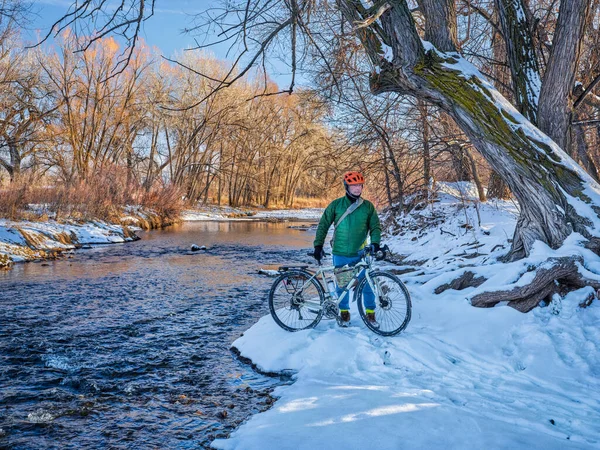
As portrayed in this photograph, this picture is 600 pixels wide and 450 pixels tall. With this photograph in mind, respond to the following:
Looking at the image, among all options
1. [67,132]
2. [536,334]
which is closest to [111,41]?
[67,132]

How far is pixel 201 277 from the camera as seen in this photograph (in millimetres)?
11172

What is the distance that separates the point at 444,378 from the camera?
14.1 ft

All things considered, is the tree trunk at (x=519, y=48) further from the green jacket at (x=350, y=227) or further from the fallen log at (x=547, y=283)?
the green jacket at (x=350, y=227)

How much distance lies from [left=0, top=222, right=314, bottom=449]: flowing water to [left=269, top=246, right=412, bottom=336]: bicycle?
0.92 metres

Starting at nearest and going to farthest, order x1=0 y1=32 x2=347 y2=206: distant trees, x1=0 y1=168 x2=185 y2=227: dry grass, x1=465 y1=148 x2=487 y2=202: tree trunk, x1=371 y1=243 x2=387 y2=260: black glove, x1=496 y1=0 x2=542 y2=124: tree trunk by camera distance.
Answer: x1=371 y1=243 x2=387 y2=260: black glove, x1=496 y1=0 x2=542 y2=124: tree trunk, x1=465 y1=148 x2=487 y2=202: tree trunk, x1=0 y1=168 x2=185 y2=227: dry grass, x1=0 y1=32 x2=347 y2=206: distant trees

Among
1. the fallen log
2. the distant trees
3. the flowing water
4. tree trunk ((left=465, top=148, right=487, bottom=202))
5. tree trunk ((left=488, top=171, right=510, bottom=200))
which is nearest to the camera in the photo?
the flowing water

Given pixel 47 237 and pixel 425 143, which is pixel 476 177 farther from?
pixel 47 237

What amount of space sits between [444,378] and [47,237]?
1464cm

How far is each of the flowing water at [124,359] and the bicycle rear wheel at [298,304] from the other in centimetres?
80

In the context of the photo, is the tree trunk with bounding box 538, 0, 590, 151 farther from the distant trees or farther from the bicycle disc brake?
the distant trees

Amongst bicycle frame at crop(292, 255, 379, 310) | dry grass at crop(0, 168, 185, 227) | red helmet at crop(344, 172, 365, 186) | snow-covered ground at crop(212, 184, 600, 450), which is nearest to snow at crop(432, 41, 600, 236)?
snow-covered ground at crop(212, 184, 600, 450)

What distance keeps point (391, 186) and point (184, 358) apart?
13790 mm

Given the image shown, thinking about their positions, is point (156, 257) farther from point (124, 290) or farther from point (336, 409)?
point (336, 409)

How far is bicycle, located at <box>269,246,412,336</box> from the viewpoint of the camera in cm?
546
